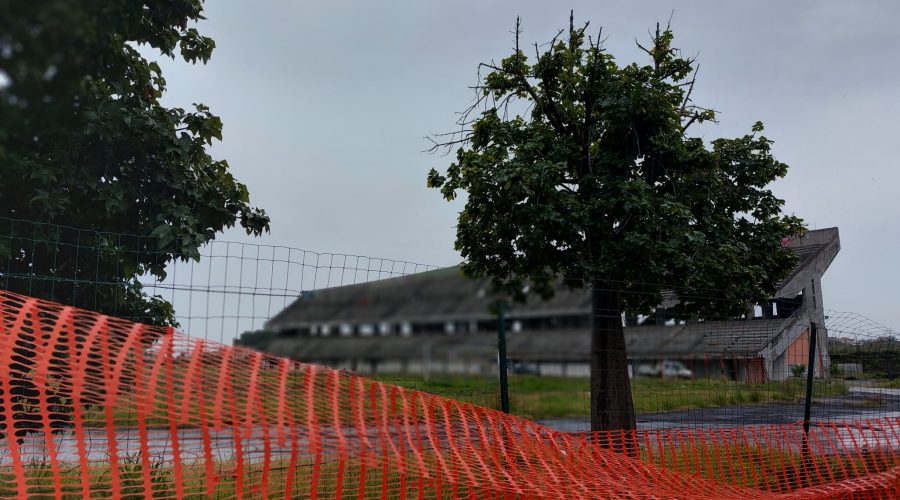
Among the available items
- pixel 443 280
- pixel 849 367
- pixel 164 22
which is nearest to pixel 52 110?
pixel 443 280

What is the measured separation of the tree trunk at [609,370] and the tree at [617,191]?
0.03 meters

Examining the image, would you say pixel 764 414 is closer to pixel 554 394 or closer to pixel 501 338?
pixel 554 394

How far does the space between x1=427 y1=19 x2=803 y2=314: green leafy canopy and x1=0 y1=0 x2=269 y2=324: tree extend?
9.25 ft

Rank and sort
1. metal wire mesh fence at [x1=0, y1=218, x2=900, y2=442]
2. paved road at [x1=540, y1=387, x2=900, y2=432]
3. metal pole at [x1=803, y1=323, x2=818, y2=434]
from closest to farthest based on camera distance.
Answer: metal wire mesh fence at [x1=0, y1=218, x2=900, y2=442] → paved road at [x1=540, y1=387, x2=900, y2=432] → metal pole at [x1=803, y1=323, x2=818, y2=434]

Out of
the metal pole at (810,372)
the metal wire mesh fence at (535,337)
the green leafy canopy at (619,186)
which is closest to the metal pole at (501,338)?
the metal wire mesh fence at (535,337)

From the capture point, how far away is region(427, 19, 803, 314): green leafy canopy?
8797 mm

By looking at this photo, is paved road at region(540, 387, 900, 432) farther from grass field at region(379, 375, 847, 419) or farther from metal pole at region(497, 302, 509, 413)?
metal pole at region(497, 302, 509, 413)

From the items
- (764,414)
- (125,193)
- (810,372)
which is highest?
(125,193)

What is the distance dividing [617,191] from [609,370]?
2.57 metres

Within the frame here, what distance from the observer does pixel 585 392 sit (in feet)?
21.9

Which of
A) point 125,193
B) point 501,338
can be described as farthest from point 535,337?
point 125,193

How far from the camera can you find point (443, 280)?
140 inches

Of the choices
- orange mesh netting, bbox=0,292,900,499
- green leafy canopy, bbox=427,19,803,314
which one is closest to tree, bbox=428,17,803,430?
green leafy canopy, bbox=427,19,803,314

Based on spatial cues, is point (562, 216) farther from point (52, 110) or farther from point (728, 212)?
point (52, 110)
